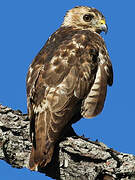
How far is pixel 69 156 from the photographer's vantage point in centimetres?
679

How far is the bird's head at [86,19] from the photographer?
33.0ft

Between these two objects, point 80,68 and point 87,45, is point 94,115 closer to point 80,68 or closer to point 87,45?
point 80,68

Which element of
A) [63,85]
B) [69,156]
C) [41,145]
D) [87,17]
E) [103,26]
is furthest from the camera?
[87,17]

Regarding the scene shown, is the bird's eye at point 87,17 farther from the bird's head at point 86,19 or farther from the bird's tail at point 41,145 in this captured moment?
the bird's tail at point 41,145

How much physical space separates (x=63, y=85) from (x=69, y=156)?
1278 mm

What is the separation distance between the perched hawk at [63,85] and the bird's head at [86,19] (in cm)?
101

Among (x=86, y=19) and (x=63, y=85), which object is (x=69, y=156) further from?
(x=86, y=19)

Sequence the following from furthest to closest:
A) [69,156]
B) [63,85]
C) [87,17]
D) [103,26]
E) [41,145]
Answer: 1. [87,17]
2. [103,26]
3. [63,85]
4. [41,145]
5. [69,156]

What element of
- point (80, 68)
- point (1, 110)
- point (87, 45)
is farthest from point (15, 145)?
point (87, 45)

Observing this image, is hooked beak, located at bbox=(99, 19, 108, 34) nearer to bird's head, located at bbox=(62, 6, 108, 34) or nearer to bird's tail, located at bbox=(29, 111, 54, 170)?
bird's head, located at bbox=(62, 6, 108, 34)

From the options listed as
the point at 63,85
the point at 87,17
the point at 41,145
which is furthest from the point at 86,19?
the point at 41,145

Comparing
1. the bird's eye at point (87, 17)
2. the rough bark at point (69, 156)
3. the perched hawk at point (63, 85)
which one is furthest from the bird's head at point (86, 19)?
the rough bark at point (69, 156)

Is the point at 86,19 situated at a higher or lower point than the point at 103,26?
higher

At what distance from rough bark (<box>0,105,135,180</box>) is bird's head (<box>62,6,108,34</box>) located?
11.0 ft
